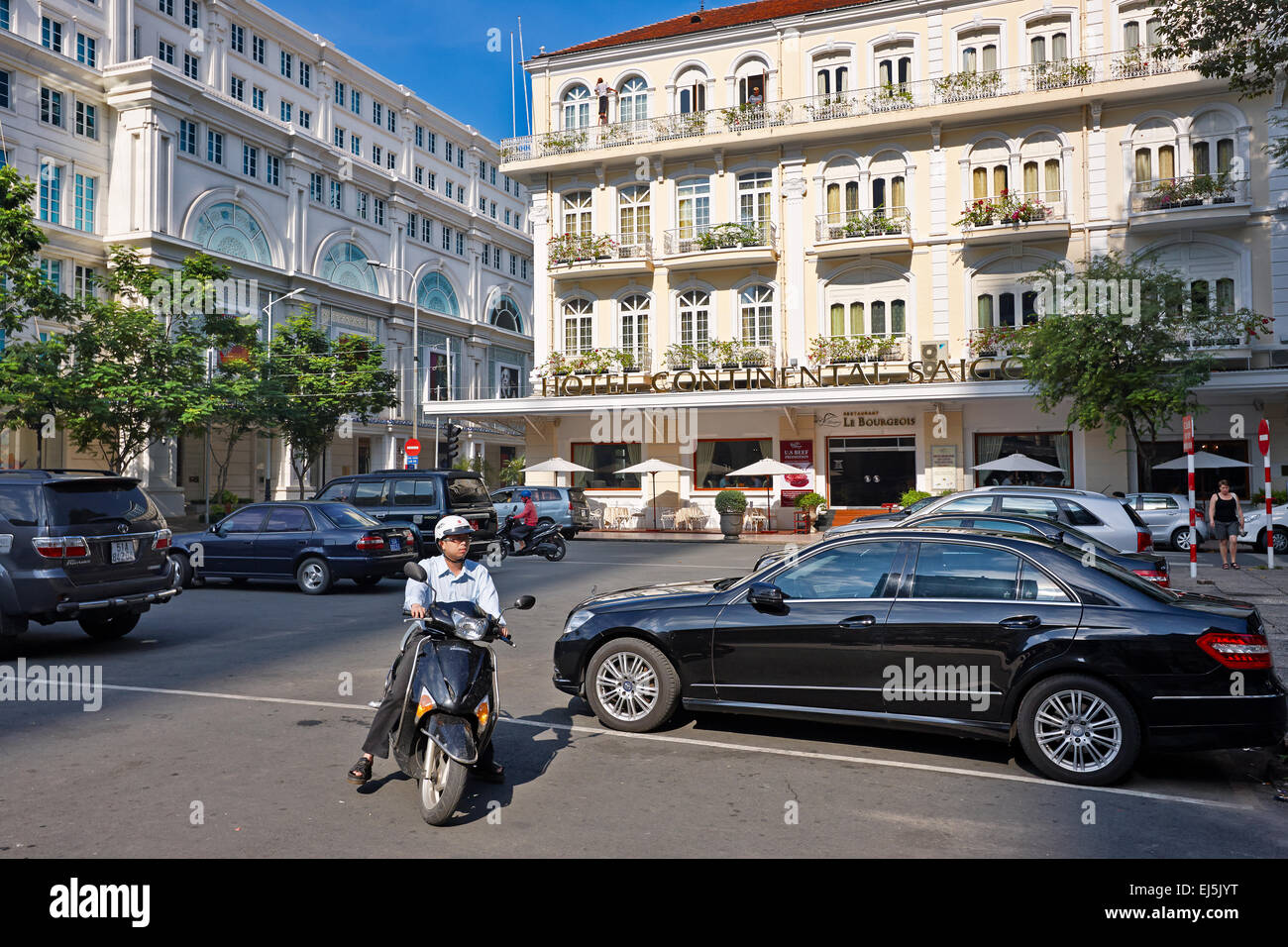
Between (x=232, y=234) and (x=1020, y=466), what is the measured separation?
36.1m

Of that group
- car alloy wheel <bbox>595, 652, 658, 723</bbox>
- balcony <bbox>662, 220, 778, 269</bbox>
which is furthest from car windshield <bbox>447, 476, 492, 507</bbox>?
balcony <bbox>662, 220, 778, 269</bbox>

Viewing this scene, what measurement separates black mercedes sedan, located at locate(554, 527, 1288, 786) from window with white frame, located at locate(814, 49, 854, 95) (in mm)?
29369

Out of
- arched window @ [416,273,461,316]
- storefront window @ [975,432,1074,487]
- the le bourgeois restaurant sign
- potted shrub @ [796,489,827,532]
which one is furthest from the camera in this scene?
arched window @ [416,273,461,316]

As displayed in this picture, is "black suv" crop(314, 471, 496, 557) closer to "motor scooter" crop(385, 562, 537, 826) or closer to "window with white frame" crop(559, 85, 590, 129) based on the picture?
"motor scooter" crop(385, 562, 537, 826)

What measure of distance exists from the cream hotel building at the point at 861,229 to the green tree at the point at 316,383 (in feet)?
20.8

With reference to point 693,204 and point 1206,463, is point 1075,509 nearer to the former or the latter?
point 1206,463

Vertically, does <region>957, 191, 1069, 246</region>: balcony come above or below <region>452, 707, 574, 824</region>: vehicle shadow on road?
above

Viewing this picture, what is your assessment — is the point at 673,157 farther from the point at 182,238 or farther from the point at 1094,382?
the point at 182,238

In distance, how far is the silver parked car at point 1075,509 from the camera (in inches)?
503

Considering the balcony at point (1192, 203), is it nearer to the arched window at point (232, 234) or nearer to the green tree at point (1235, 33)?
the green tree at point (1235, 33)

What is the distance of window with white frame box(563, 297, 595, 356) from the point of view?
34.3 m

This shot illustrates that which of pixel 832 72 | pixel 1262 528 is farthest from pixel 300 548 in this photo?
pixel 832 72

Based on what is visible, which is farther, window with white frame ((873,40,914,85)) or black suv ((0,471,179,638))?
window with white frame ((873,40,914,85))
